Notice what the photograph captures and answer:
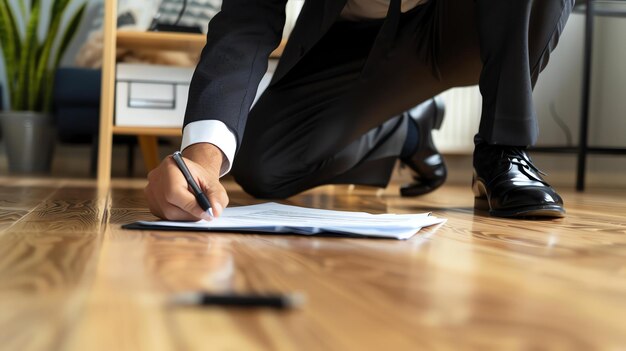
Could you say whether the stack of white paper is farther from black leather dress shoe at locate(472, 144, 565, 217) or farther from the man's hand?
black leather dress shoe at locate(472, 144, 565, 217)

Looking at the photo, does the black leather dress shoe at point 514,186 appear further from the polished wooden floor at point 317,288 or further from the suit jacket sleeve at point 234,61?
the suit jacket sleeve at point 234,61

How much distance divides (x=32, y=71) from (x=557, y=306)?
284 centimetres

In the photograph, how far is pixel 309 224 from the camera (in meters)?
0.85

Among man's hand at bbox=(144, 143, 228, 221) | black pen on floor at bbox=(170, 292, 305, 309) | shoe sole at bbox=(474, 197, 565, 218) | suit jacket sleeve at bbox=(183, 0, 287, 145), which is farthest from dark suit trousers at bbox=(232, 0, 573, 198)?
black pen on floor at bbox=(170, 292, 305, 309)

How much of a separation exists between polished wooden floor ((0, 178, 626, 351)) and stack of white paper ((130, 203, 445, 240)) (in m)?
0.01

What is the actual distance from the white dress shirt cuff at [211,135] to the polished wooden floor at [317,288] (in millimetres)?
138

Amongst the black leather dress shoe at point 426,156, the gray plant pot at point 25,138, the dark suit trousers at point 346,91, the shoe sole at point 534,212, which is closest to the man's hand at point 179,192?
the shoe sole at point 534,212

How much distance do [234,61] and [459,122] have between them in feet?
8.04

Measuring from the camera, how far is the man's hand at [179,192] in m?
0.81

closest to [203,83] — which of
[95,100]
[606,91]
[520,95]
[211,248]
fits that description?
[211,248]

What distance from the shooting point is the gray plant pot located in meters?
2.96

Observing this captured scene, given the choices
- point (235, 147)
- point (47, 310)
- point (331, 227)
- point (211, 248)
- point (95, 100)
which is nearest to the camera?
point (47, 310)

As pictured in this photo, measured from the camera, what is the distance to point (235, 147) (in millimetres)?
957

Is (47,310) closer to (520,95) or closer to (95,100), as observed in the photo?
(520,95)
